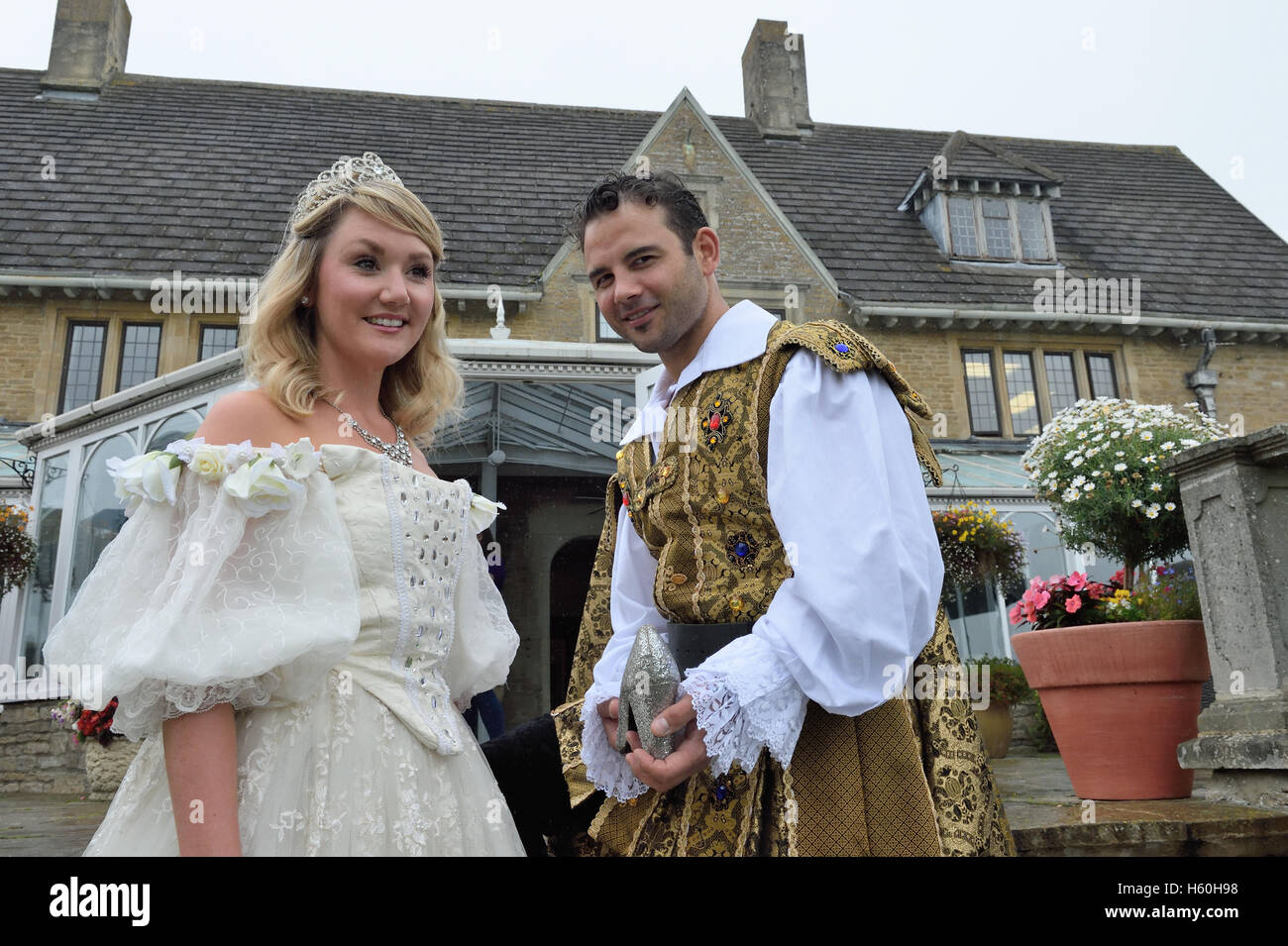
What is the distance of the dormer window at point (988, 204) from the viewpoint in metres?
15.5

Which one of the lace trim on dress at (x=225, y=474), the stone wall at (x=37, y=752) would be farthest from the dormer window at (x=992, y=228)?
the lace trim on dress at (x=225, y=474)

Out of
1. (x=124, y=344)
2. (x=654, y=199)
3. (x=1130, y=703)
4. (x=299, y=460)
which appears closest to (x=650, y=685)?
(x=299, y=460)

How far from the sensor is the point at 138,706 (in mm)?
1461

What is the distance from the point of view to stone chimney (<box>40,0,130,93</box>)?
16.1 metres

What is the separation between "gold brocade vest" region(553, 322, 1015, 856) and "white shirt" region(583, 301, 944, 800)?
0.27ft

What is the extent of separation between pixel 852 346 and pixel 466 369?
7.12 meters

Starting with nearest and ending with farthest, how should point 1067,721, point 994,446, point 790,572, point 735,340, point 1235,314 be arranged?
point 790,572 → point 735,340 → point 1067,721 → point 994,446 → point 1235,314

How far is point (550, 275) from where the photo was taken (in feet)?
41.6

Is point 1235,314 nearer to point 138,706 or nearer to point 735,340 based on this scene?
point 735,340

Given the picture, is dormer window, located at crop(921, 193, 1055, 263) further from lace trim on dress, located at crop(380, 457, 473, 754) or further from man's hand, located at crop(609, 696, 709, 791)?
man's hand, located at crop(609, 696, 709, 791)

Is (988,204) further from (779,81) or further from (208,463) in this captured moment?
(208,463)

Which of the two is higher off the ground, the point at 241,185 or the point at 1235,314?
the point at 241,185

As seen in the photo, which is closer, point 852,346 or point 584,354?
point 852,346
